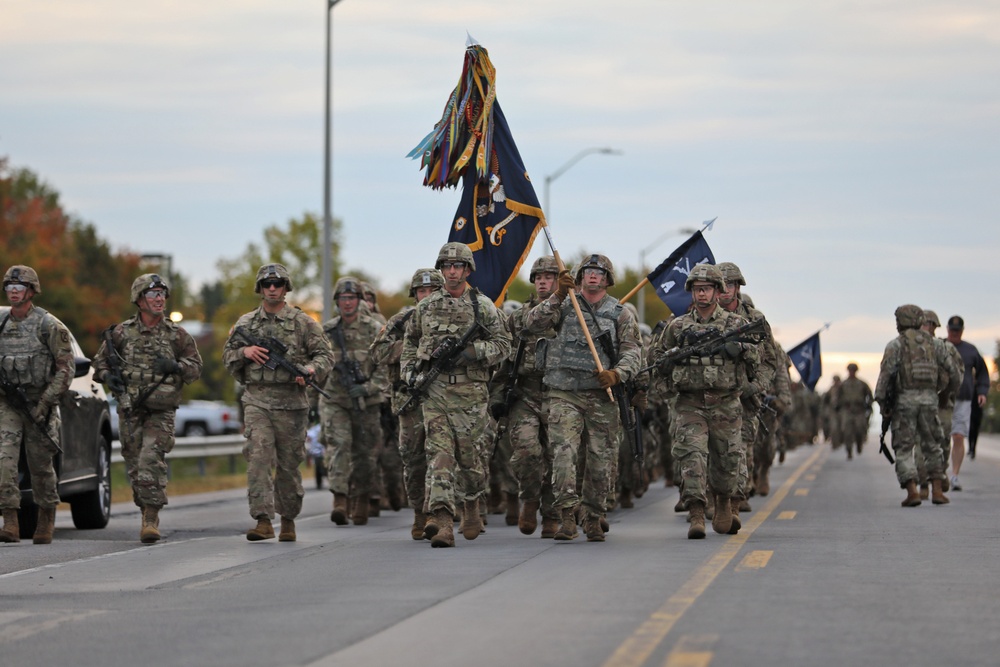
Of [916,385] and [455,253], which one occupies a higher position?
[455,253]

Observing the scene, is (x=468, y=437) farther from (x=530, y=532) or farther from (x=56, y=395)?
(x=56, y=395)

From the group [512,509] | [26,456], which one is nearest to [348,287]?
[512,509]

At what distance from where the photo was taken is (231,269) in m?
79.4

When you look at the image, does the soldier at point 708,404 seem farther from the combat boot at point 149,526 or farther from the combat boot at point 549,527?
the combat boot at point 149,526

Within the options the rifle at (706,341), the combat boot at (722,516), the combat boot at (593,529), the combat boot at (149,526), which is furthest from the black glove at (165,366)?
the combat boot at (722,516)

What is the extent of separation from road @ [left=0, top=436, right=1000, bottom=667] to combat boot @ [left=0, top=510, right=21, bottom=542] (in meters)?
0.49

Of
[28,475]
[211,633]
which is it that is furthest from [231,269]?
[211,633]

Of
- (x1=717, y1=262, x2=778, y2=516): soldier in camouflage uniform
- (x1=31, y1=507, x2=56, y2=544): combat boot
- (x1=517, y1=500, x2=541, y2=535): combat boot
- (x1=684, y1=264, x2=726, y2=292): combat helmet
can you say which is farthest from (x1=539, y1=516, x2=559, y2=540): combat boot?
(x1=31, y1=507, x2=56, y2=544): combat boot

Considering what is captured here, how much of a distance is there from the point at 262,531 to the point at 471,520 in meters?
1.84

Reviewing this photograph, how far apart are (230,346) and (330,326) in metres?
3.20

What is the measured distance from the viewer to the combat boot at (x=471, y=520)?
13.7m

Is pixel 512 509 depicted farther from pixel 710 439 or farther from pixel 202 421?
pixel 202 421

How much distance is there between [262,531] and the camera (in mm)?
14352

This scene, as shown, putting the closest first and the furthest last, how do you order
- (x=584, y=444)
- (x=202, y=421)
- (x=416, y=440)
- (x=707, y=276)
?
(x=584, y=444)
(x=707, y=276)
(x=416, y=440)
(x=202, y=421)
